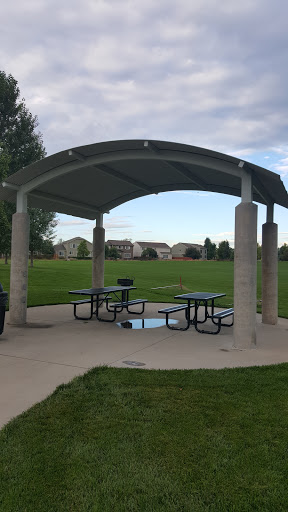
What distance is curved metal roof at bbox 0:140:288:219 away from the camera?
7512 mm

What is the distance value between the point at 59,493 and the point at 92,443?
27.1 inches

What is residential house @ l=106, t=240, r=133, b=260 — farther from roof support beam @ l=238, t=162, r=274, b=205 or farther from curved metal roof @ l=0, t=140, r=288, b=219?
roof support beam @ l=238, t=162, r=274, b=205

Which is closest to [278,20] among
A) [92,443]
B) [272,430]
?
[272,430]

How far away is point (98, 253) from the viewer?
42.3ft

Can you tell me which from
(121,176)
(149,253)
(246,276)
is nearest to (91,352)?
(246,276)

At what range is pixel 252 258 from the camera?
710 centimetres

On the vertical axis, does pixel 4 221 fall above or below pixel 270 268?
above

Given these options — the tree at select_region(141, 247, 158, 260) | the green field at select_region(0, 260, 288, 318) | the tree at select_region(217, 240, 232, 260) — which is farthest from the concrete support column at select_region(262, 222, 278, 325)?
the tree at select_region(141, 247, 158, 260)

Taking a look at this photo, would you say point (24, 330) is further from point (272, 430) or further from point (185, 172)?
point (272, 430)

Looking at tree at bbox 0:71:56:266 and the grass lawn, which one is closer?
the grass lawn

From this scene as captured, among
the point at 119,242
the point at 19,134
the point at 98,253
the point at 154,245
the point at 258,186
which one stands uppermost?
the point at 19,134

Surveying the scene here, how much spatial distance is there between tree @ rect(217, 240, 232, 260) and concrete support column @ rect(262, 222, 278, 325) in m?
116

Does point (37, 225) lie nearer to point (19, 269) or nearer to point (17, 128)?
point (17, 128)

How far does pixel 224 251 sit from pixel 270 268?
11691 cm
